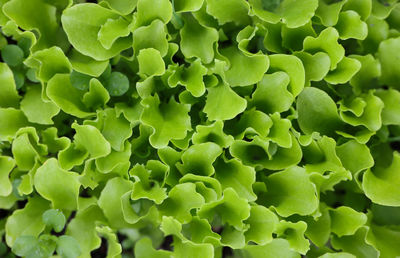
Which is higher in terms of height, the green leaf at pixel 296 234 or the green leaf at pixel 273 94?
the green leaf at pixel 273 94

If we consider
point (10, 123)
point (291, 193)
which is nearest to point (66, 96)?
point (10, 123)

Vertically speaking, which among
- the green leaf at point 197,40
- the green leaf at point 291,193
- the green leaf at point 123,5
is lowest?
the green leaf at point 291,193

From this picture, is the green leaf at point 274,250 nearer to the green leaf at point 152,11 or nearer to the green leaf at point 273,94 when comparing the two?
the green leaf at point 273,94

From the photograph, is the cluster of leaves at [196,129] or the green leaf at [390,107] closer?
the cluster of leaves at [196,129]

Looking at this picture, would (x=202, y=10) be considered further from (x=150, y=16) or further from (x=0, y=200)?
(x=0, y=200)

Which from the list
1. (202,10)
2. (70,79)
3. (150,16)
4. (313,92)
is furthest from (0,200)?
(313,92)

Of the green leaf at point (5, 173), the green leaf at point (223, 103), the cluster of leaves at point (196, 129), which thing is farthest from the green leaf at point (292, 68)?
the green leaf at point (5, 173)

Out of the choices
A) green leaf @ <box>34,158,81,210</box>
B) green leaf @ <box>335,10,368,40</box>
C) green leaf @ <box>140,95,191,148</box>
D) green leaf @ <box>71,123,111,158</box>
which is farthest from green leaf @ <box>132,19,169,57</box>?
green leaf @ <box>335,10,368,40</box>
